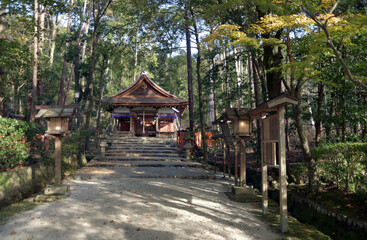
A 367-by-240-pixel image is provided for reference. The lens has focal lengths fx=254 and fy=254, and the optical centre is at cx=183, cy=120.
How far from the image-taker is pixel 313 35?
601cm

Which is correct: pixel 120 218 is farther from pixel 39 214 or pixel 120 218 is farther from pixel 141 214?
pixel 39 214

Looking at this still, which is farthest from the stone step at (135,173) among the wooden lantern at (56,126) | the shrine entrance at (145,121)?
the shrine entrance at (145,121)

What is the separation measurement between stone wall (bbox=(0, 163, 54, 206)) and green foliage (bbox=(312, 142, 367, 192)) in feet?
25.1

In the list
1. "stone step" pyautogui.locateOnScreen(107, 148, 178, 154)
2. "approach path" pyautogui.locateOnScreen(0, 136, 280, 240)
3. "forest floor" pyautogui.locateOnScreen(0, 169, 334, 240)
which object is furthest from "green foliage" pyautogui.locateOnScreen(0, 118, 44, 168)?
"stone step" pyautogui.locateOnScreen(107, 148, 178, 154)

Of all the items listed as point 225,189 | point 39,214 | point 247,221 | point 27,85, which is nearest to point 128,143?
point 27,85

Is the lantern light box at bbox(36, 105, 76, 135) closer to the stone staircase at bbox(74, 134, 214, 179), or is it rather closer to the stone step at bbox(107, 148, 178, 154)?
the stone staircase at bbox(74, 134, 214, 179)

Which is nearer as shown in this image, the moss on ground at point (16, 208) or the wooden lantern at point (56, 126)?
the moss on ground at point (16, 208)

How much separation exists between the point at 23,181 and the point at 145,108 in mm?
16281

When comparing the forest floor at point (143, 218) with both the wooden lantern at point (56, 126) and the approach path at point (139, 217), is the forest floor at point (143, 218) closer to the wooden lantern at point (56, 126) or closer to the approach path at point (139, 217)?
the approach path at point (139, 217)

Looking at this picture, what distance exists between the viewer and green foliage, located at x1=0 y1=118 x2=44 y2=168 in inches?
256

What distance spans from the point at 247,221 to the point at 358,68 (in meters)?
4.79

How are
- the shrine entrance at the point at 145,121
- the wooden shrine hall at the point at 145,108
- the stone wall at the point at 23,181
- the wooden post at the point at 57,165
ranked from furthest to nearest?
the shrine entrance at the point at 145,121 → the wooden shrine hall at the point at 145,108 → the wooden post at the point at 57,165 → the stone wall at the point at 23,181

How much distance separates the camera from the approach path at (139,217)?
440 cm

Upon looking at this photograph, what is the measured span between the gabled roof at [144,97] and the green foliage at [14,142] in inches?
544
